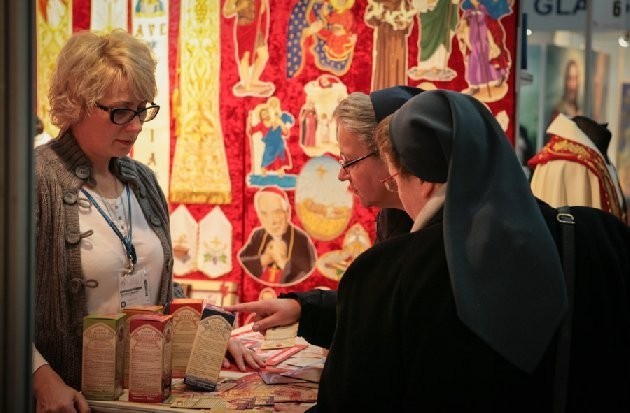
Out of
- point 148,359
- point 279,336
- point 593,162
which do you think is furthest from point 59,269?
point 593,162

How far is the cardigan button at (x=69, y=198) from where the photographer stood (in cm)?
256

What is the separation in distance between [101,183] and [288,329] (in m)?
0.84

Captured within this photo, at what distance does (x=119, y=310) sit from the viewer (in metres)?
2.64

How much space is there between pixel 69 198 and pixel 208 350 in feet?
2.24

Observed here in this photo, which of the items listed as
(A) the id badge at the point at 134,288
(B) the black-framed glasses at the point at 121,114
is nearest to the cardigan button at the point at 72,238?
(A) the id badge at the point at 134,288

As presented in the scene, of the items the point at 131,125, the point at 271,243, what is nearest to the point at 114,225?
the point at 131,125

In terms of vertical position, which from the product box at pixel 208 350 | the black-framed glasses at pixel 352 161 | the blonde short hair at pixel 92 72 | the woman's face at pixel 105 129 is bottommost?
the product box at pixel 208 350

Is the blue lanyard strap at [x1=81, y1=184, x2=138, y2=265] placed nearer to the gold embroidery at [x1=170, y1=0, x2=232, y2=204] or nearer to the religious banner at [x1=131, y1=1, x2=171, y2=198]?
the gold embroidery at [x1=170, y1=0, x2=232, y2=204]

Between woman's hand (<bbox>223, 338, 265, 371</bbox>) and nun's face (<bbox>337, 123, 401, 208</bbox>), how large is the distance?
713 mm

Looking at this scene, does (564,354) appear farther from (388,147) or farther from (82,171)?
(82,171)

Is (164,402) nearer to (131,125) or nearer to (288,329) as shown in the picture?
(288,329)

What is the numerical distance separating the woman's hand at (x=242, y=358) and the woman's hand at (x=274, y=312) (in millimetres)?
95

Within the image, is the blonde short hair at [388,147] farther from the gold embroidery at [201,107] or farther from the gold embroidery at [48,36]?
the gold embroidery at [48,36]

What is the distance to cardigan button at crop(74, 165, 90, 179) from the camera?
265cm
